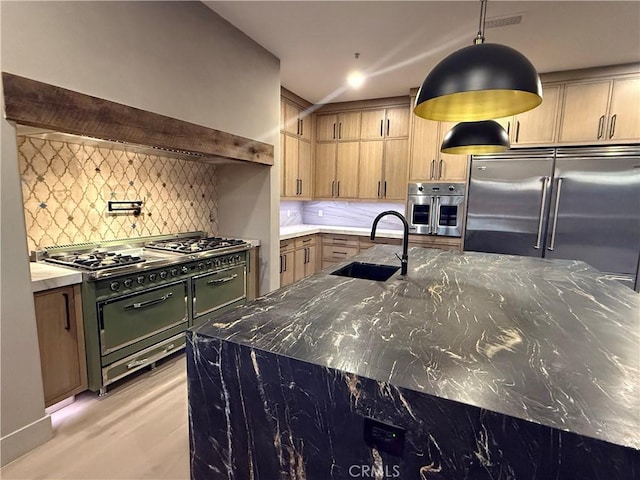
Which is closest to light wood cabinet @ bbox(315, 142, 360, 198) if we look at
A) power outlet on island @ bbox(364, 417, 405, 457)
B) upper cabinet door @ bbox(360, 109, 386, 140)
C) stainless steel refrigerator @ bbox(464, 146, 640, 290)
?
upper cabinet door @ bbox(360, 109, 386, 140)

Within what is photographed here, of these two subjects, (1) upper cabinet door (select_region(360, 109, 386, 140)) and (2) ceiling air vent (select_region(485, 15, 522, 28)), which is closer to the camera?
(2) ceiling air vent (select_region(485, 15, 522, 28))

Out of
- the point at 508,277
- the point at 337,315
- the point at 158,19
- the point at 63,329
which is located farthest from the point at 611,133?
the point at 63,329

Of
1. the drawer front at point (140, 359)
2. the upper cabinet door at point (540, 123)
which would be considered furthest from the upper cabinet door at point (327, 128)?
the drawer front at point (140, 359)

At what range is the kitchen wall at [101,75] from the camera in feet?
5.21

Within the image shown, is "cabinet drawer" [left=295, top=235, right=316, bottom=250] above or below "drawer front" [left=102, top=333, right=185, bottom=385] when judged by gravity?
above

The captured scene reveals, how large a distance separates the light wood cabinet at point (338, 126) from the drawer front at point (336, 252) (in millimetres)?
1553

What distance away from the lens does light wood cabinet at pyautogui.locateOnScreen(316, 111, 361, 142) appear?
4.76 m

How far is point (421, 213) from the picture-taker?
4.23 meters

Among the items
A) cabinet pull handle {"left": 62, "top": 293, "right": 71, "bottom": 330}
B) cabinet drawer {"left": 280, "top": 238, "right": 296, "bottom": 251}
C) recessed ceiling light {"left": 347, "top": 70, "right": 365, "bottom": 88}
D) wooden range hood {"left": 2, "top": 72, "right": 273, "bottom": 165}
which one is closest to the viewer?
wooden range hood {"left": 2, "top": 72, "right": 273, "bottom": 165}

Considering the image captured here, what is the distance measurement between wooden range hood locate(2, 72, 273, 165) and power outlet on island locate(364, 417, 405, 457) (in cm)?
200

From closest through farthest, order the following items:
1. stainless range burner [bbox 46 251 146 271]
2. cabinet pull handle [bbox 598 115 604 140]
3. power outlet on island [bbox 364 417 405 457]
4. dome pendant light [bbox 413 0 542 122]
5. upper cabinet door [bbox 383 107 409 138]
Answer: power outlet on island [bbox 364 417 405 457] → dome pendant light [bbox 413 0 542 122] → stainless range burner [bbox 46 251 146 271] → cabinet pull handle [bbox 598 115 604 140] → upper cabinet door [bbox 383 107 409 138]

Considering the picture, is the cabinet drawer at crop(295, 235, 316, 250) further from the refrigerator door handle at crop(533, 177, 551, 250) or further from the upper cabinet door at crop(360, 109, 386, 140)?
the refrigerator door handle at crop(533, 177, 551, 250)

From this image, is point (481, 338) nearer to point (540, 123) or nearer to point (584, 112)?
point (540, 123)

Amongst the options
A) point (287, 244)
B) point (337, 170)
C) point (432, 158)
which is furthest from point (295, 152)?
point (432, 158)
